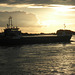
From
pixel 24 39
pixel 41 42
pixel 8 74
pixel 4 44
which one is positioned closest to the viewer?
pixel 8 74

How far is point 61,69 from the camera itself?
3712 cm

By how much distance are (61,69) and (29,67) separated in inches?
244

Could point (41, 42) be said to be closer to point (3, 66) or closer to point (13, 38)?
point (13, 38)

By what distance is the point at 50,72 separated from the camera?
34.8 m

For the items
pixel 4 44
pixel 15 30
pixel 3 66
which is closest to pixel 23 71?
pixel 3 66

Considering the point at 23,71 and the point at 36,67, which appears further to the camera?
the point at 36,67

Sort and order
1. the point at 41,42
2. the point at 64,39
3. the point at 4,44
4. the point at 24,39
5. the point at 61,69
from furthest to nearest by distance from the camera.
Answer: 1. the point at 64,39
2. the point at 41,42
3. the point at 24,39
4. the point at 4,44
5. the point at 61,69

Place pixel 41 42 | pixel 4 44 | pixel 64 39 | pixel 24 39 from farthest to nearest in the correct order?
pixel 64 39 < pixel 41 42 < pixel 24 39 < pixel 4 44

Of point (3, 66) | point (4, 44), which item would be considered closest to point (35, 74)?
point (3, 66)

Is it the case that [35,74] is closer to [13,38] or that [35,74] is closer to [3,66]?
[3,66]

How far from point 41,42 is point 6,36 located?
64.0ft

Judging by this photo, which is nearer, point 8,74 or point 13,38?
point 8,74

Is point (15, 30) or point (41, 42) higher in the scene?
point (15, 30)

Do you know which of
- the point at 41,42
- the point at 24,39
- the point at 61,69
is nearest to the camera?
the point at 61,69
